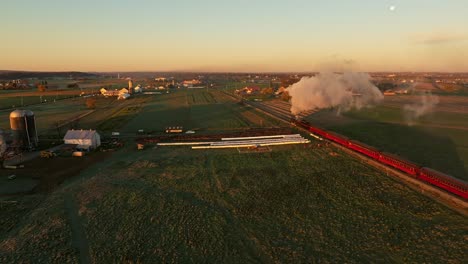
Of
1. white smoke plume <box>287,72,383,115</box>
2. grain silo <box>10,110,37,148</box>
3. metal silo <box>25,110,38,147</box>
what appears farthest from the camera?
white smoke plume <box>287,72,383,115</box>

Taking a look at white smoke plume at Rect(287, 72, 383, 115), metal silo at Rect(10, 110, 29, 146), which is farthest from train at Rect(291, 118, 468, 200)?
metal silo at Rect(10, 110, 29, 146)

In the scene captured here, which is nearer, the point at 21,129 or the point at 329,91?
the point at 21,129

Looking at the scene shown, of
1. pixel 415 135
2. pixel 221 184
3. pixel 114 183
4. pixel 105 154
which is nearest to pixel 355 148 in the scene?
pixel 415 135

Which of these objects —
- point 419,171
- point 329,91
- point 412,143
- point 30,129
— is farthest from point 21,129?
point 329,91

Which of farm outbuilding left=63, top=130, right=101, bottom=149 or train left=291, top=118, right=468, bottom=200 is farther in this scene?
farm outbuilding left=63, top=130, right=101, bottom=149

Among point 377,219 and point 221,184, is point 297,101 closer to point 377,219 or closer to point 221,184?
point 221,184

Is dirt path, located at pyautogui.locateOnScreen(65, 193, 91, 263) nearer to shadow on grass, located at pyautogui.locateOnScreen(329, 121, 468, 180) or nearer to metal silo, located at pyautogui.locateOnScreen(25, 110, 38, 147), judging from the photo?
metal silo, located at pyautogui.locateOnScreen(25, 110, 38, 147)

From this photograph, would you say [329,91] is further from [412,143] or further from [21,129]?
[21,129]
